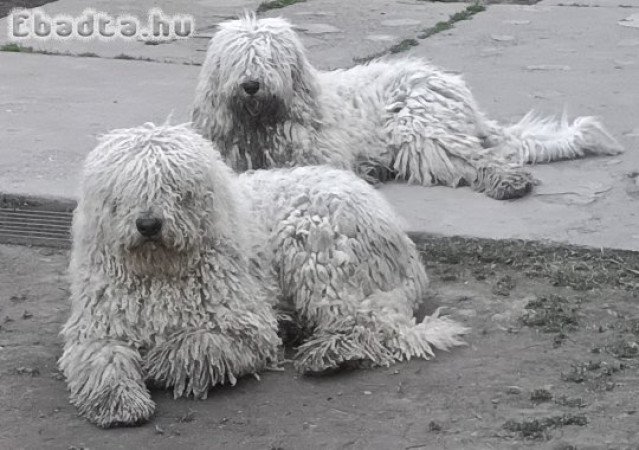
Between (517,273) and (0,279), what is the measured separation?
2.43 m

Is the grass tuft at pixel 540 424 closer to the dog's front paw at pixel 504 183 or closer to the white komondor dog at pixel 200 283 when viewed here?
the white komondor dog at pixel 200 283

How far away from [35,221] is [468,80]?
11.6 feet

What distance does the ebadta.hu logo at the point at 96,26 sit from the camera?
10992 mm

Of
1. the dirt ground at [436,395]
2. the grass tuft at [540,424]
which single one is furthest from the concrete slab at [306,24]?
the grass tuft at [540,424]

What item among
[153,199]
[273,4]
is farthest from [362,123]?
[273,4]

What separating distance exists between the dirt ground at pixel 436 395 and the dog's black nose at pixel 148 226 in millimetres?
632

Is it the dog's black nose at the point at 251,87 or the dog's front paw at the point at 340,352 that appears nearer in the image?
the dog's front paw at the point at 340,352

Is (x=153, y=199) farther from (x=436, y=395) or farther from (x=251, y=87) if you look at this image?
(x=251, y=87)

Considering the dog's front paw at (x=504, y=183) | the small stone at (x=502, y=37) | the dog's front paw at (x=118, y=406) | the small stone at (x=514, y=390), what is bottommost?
the dog's front paw at (x=118, y=406)

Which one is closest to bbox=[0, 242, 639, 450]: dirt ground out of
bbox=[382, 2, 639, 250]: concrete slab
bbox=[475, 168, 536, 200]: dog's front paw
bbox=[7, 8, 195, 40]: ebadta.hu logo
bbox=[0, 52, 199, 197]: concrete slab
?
bbox=[382, 2, 639, 250]: concrete slab

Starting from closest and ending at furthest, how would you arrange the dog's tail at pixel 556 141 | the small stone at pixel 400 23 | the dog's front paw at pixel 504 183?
the dog's front paw at pixel 504 183 → the dog's tail at pixel 556 141 → the small stone at pixel 400 23

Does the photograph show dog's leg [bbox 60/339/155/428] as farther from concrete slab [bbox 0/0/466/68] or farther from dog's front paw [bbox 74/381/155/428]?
concrete slab [bbox 0/0/466/68]

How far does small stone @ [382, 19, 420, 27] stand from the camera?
1125 centimetres

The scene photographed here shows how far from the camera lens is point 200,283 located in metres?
5.34
